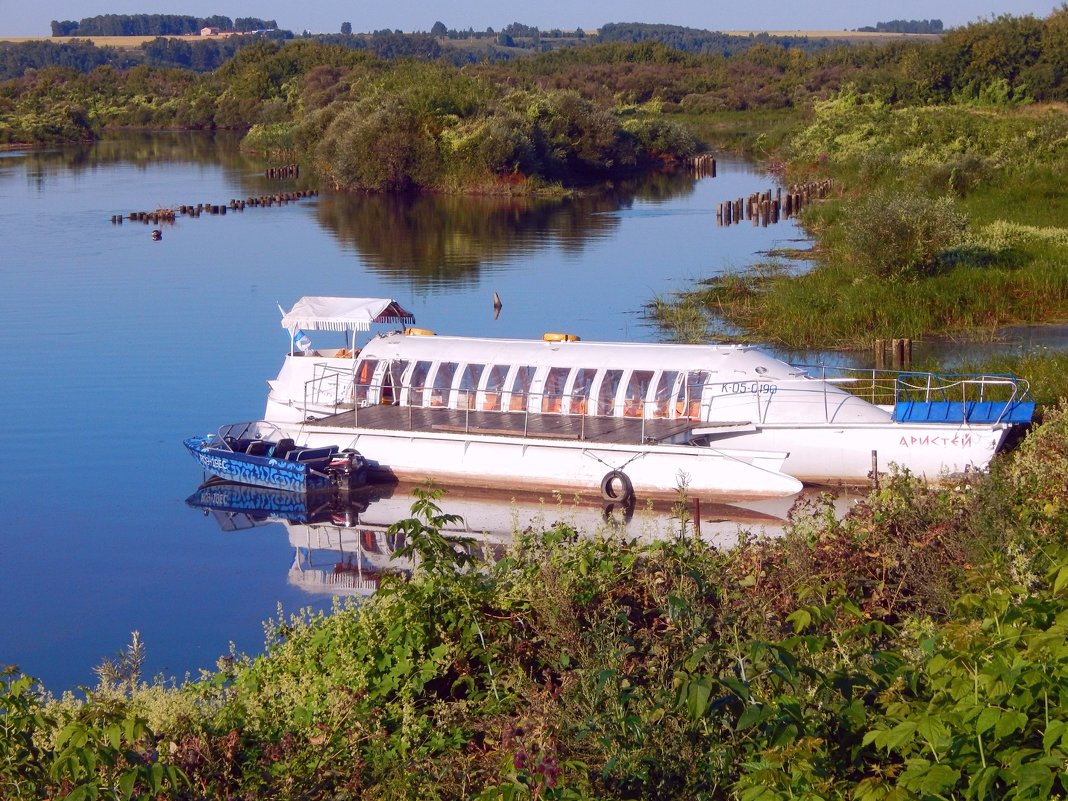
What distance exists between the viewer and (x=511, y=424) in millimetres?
25828

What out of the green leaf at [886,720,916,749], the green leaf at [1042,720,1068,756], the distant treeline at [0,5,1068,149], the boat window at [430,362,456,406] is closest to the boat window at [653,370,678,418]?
the boat window at [430,362,456,406]

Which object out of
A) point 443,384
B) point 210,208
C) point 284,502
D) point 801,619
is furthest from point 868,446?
point 210,208

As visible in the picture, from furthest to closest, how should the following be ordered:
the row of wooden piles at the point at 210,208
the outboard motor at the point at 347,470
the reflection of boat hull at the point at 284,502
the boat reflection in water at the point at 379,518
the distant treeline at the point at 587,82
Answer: the distant treeline at the point at 587,82 < the row of wooden piles at the point at 210,208 < the outboard motor at the point at 347,470 < the reflection of boat hull at the point at 284,502 < the boat reflection in water at the point at 379,518

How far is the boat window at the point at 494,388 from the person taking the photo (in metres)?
26.4

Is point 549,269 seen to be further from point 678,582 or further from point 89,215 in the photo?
point 678,582

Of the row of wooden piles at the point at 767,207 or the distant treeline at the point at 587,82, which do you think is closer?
the row of wooden piles at the point at 767,207

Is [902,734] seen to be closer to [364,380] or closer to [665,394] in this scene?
[665,394]

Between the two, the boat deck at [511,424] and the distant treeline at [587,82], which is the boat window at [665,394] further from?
the distant treeline at [587,82]

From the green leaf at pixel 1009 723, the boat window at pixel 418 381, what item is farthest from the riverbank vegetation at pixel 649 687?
the boat window at pixel 418 381

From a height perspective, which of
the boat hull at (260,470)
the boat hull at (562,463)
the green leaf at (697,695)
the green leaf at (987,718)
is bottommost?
the boat hull at (260,470)

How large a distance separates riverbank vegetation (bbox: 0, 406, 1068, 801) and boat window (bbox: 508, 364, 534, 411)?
13623 millimetres

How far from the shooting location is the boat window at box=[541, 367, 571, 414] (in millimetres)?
25984

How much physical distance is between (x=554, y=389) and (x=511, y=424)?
1.10 meters

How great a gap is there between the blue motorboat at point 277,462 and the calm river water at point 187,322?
868 millimetres
